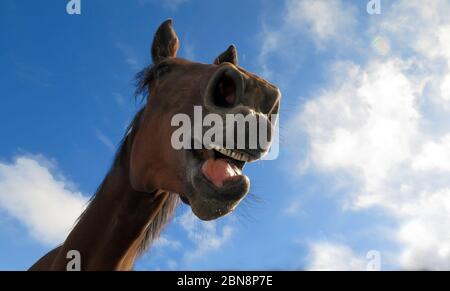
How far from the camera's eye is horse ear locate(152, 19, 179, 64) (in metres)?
4.23

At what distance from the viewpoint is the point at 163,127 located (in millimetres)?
3346

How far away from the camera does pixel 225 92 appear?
2924 mm

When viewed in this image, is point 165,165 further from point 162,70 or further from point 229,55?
point 229,55

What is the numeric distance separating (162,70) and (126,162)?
3.31 feet

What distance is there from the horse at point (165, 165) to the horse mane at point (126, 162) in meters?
0.01

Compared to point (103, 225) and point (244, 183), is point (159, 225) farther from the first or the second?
point (244, 183)

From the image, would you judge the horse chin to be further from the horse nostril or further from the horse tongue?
the horse nostril

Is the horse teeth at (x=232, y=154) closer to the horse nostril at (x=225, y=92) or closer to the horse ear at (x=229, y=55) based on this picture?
the horse nostril at (x=225, y=92)

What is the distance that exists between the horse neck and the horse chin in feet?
2.59

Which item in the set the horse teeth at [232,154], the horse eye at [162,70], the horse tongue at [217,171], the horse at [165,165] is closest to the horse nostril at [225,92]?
the horse at [165,165]

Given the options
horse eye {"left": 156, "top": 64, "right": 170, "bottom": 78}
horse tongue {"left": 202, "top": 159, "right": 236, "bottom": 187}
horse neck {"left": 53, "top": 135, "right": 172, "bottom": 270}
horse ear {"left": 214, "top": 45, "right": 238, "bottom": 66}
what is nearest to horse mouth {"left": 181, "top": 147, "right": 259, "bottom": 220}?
horse tongue {"left": 202, "top": 159, "right": 236, "bottom": 187}
